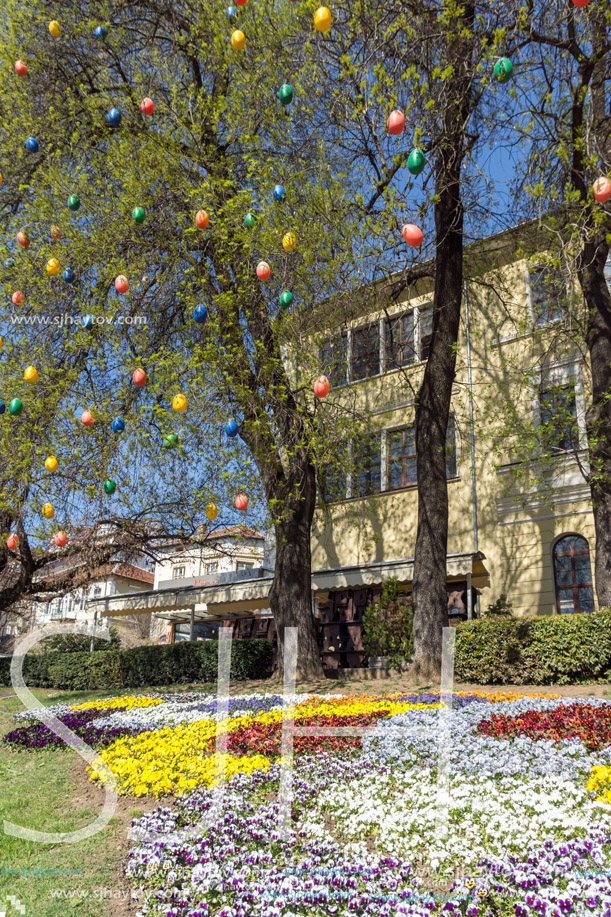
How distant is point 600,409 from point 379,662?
6.77 m

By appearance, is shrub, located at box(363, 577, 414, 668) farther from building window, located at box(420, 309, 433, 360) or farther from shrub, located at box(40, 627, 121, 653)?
shrub, located at box(40, 627, 121, 653)

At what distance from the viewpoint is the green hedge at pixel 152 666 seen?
1619 centimetres

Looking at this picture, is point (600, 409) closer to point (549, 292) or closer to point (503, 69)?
point (549, 292)

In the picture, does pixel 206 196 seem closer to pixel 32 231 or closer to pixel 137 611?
pixel 32 231

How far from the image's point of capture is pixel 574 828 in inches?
162

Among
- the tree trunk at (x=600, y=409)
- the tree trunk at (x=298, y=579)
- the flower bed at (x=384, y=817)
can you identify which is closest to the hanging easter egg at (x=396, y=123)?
the flower bed at (x=384, y=817)

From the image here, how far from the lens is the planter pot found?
1428cm

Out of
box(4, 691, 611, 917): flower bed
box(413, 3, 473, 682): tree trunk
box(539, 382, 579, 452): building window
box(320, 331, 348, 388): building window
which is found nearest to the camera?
box(4, 691, 611, 917): flower bed

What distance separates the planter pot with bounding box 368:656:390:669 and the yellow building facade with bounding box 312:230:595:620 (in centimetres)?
198

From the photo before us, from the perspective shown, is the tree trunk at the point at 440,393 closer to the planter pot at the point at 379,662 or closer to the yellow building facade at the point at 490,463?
the yellow building facade at the point at 490,463

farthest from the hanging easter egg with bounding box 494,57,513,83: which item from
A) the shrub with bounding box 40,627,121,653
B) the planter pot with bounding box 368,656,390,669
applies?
the shrub with bounding box 40,627,121,653

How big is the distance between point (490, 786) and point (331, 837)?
1269 mm

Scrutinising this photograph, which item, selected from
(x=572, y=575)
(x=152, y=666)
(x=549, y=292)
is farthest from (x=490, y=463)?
(x=152, y=666)

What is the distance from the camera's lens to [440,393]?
1216cm
